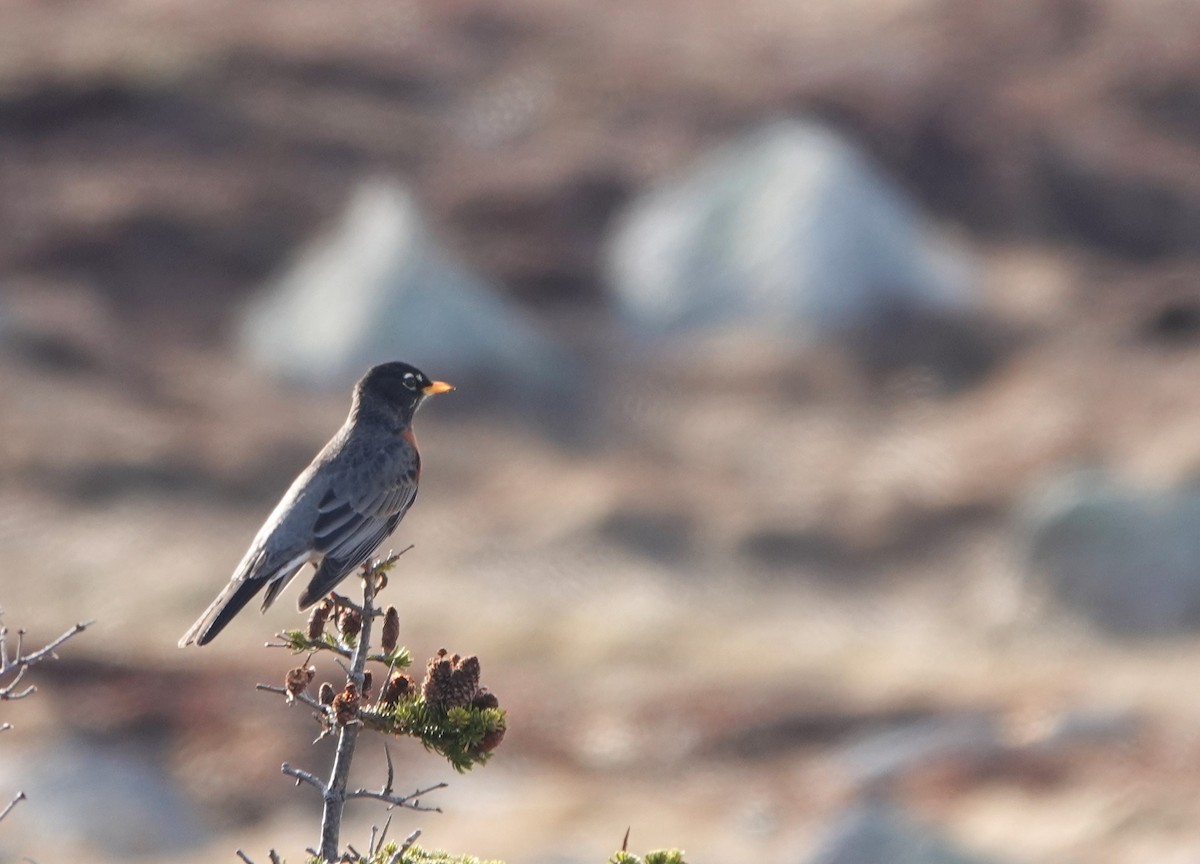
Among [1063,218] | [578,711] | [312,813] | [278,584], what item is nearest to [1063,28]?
[1063,218]

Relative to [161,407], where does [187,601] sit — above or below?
below

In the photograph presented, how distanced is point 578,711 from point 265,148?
30.6 m

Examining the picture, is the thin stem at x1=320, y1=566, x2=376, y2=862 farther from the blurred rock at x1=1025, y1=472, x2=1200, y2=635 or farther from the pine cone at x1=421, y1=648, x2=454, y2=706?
the blurred rock at x1=1025, y1=472, x2=1200, y2=635

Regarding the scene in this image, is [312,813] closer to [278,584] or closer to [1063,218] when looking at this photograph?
[278,584]

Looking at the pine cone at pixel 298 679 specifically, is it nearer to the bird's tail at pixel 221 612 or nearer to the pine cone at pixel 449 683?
the pine cone at pixel 449 683

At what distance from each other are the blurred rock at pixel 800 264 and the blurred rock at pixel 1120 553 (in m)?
10.2

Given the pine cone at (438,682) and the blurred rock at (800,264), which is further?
the blurred rock at (800,264)

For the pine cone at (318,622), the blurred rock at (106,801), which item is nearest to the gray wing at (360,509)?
the pine cone at (318,622)

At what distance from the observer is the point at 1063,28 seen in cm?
A: 6856

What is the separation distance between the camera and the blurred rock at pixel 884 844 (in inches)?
1049

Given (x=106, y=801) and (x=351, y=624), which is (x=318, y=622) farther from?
(x=106, y=801)

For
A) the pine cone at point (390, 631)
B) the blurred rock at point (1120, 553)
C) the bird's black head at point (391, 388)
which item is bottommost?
the pine cone at point (390, 631)

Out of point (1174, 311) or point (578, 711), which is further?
point (1174, 311)

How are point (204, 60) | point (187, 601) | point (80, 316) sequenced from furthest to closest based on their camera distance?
point (204, 60) → point (80, 316) → point (187, 601)
